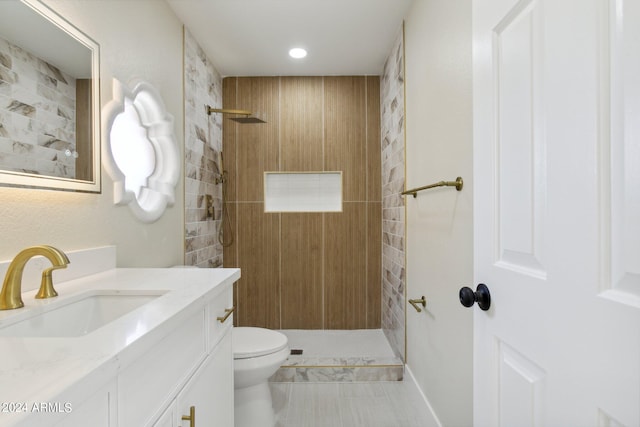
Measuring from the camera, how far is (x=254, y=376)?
5.70 feet

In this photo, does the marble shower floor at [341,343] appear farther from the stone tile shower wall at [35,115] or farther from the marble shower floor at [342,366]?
the stone tile shower wall at [35,115]

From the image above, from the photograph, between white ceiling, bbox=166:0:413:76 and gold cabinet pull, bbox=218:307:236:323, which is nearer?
gold cabinet pull, bbox=218:307:236:323

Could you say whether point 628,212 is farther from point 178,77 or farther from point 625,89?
point 178,77

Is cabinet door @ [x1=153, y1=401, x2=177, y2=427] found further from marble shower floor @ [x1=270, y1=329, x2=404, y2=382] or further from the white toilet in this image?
marble shower floor @ [x1=270, y1=329, x2=404, y2=382]

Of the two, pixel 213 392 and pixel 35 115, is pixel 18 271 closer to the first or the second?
pixel 35 115

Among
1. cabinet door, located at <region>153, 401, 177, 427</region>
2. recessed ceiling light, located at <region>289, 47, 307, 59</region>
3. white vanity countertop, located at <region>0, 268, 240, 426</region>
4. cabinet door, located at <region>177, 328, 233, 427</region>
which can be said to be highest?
recessed ceiling light, located at <region>289, 47, 307, 59</region>

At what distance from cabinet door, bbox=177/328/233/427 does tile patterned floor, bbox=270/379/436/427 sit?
76 centimetres

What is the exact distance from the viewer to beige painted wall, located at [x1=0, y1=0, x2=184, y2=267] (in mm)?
1088

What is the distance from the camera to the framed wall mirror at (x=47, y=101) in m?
0.99

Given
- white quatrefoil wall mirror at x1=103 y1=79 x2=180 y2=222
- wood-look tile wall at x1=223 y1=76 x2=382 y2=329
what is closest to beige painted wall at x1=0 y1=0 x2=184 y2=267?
white quatrefoil wall mirror at x1=103 y1=79 x2=180 y2=222

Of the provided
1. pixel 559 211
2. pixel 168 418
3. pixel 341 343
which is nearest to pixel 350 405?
pixel 341 343

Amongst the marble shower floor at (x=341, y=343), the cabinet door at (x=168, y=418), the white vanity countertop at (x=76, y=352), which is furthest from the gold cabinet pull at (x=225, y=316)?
the marble shower floor at (x=341, y=343)

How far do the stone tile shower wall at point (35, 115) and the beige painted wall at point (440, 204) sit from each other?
1.52m

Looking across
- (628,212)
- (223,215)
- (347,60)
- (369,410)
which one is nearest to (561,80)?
(628,212)
